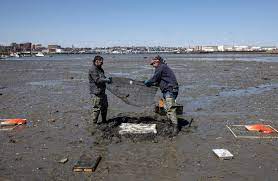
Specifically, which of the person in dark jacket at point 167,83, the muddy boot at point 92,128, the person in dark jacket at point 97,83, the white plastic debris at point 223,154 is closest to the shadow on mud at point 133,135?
the muddy boot at point 92,128

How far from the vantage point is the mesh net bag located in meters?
11.4

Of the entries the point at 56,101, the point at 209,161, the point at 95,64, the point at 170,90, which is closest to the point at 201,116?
the point at 170,90

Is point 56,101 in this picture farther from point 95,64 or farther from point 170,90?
point 170,90

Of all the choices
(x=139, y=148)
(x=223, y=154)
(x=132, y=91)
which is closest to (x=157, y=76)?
(x=132, y=91)

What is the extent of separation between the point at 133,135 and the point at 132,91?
2.07 m

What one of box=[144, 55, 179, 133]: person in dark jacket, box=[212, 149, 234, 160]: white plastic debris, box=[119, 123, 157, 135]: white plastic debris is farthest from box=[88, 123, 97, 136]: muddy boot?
box=[212, 149, 234, 160]: white plastic debris

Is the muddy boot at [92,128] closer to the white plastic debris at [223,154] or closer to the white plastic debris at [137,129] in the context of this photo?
the white plastic debris at [137,129]

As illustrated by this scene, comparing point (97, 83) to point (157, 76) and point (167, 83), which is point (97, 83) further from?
point (167, 83)

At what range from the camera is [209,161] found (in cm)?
784

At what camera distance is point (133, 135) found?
9.85m

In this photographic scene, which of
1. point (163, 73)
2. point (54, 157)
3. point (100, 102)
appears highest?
point (163, 73)

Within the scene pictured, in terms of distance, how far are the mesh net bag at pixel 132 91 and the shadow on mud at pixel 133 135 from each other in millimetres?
662

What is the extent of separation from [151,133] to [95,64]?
2721mm

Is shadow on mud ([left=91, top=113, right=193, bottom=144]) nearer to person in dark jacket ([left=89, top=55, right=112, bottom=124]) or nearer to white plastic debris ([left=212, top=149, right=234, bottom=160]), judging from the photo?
person in dark jacket ([left=89, top=55, right=112, bottom=124])
